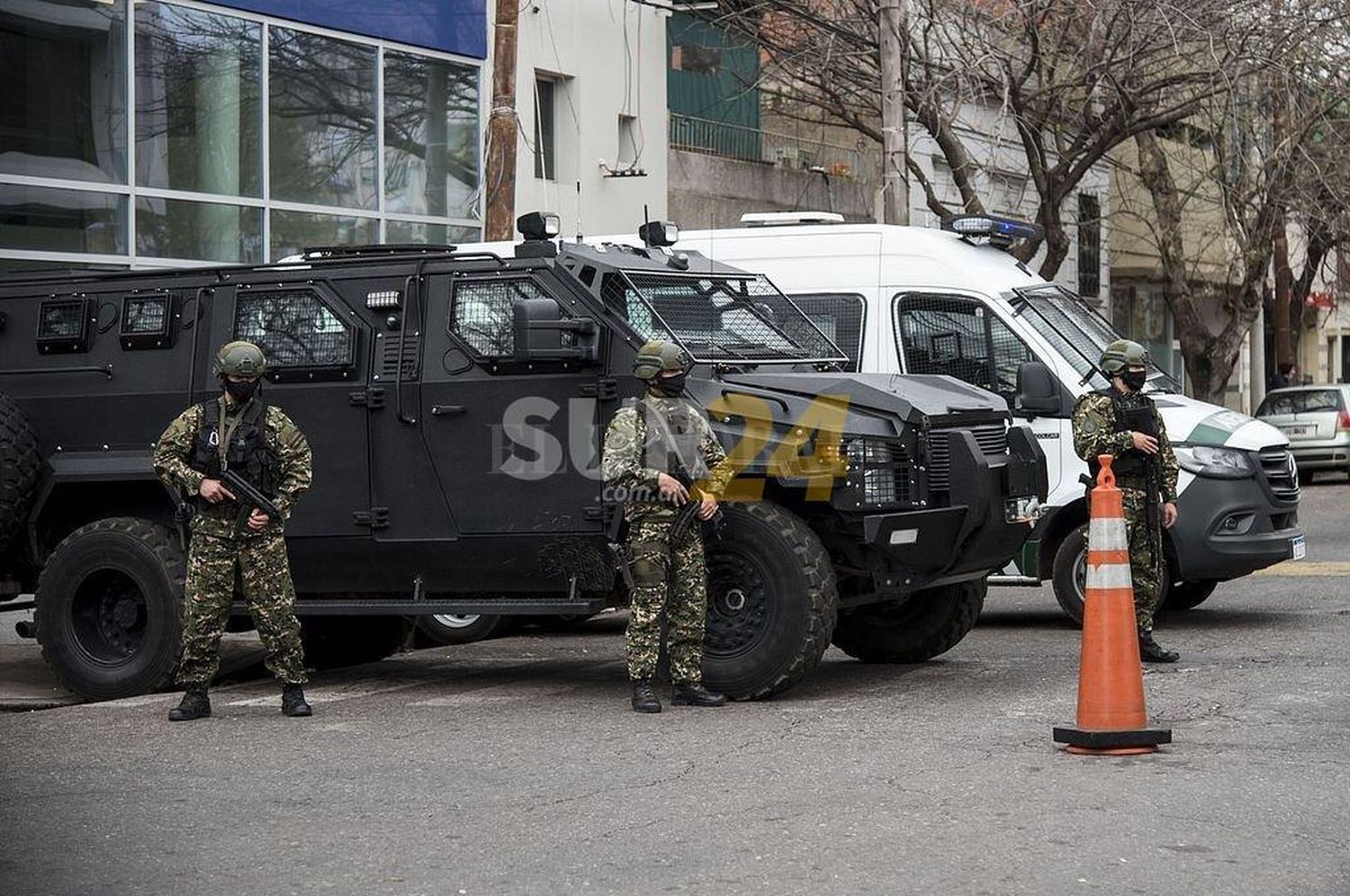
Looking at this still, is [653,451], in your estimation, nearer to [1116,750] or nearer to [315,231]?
[1116,750]

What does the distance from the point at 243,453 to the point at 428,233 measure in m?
13.2

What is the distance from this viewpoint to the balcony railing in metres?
26.8

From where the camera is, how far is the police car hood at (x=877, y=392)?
9.94m

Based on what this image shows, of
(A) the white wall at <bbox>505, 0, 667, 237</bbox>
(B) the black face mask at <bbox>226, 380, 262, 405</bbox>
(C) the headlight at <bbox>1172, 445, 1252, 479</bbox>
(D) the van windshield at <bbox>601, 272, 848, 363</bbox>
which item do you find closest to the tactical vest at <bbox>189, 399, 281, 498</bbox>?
(B) the black face mask at <bbox>226, 380, 262, 405</bbox>

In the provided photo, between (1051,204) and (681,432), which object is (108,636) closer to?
(681,432)

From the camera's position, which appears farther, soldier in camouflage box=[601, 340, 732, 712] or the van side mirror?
the van side mirror

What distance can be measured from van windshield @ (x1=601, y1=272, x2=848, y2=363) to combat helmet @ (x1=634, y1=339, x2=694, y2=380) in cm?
54

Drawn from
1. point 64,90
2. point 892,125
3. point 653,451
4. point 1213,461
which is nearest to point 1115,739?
point 653,451

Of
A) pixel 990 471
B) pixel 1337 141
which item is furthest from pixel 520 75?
pixel 990 471

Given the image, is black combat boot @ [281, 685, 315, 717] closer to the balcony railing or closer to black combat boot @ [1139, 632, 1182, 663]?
black combat boot @ [1139, 632, 1182, 663]

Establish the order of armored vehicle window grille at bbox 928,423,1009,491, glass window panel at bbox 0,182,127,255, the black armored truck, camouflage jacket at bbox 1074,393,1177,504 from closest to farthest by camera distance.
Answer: the black armored truck < armored vehicle window grille at bbox 928,423,1009,491 < camouflage jacket at bbox 1074,393,1177,504 < glass window panel at bbox 0,182,127,255

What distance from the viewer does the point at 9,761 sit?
8766 millimetres

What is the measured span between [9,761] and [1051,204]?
1774 cm

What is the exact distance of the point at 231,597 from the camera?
9961mm
